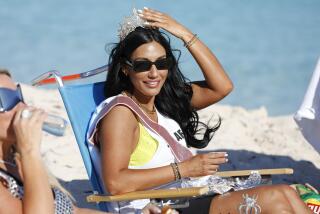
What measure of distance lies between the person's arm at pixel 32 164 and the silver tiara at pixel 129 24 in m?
1.61

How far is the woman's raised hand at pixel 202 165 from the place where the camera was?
4609 mm

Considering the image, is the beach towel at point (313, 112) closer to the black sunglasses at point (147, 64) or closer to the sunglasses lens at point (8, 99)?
the black sunglasses at point (147, 64)

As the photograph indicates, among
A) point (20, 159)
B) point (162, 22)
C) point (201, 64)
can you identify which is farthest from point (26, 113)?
point (201, 64)

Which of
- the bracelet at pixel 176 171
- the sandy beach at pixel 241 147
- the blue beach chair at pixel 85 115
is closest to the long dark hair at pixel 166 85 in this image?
the blue beach chair at pixel 85 115

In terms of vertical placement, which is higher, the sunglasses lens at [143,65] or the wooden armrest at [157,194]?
the sunglasses lens at [143,65]

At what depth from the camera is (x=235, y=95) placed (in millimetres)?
10969

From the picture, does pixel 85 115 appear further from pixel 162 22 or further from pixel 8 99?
pixel 8 99

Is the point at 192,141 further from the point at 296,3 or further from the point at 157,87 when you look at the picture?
the point at 296,3

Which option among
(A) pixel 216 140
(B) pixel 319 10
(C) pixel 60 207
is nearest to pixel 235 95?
(A) pixel 216 140

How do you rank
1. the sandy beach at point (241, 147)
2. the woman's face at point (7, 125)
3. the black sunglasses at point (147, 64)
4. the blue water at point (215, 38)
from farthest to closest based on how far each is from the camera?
the blue water at point (215, 38) → the sandy beach at point (241, 147) → the black sunglasses at point (147, 64) → the woman's face at point (7, 125)

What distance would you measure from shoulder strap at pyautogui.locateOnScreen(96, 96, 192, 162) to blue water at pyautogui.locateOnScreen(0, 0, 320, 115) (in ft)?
16.2

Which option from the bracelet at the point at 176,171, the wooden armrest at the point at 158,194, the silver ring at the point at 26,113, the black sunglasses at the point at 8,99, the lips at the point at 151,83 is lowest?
the wooden armrest at the point at 158,194

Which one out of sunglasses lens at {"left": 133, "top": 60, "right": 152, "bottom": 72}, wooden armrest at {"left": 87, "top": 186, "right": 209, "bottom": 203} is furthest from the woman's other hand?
sunglasses lens at {"left": 133, "top": 60, "right": 152, "bottom": 72}

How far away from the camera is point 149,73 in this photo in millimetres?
4844
